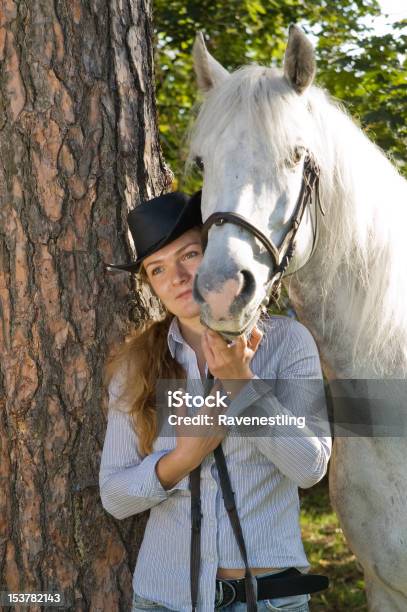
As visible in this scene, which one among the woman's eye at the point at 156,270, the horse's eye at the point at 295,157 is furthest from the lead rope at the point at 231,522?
the horse's eye at the point at 295,157

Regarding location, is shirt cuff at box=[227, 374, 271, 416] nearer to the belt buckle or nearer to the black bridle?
the black bridle

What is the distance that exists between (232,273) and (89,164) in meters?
1.04

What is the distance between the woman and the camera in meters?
1.96

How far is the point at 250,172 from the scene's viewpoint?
2.02 meters

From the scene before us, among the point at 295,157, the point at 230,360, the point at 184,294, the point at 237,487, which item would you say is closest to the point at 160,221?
the point at 184,294

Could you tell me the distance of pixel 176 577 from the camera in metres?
2.04

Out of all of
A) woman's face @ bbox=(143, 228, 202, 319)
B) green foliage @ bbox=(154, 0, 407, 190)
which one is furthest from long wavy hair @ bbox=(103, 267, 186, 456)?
green foliage @ bbox=(154, 0, 407, 190)

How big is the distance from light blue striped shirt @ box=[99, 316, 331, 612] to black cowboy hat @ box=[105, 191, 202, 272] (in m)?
0.41

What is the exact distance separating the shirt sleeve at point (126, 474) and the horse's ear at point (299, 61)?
1.12m

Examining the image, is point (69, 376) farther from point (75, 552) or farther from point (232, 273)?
point (232, 273)

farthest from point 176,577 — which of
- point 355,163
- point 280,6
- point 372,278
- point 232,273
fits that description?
point 280,6

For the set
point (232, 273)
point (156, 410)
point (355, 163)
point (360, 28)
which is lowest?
point (156, 410)

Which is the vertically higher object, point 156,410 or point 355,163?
point 355,163

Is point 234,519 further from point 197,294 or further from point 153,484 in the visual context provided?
point 197,294
